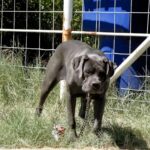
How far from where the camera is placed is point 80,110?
671 centimetres

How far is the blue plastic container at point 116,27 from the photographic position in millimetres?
7526

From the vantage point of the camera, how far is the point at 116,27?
25.0ft

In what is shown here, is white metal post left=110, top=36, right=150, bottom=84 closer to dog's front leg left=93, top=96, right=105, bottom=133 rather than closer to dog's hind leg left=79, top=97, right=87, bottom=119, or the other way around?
dog's hind leg left=79, top=97, right=87, bottom=119

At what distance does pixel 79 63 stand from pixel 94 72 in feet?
0.75

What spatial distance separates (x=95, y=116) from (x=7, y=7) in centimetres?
551

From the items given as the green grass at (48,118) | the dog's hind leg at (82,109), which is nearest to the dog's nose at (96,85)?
the green grass at (48,118)

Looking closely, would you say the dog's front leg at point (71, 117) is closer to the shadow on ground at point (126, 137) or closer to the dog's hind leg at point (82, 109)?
the shadow on ground at point (126, 137)

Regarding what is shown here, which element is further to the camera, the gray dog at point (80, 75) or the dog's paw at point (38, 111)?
the dog's paw at point (38, 111)

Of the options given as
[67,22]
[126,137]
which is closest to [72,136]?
[126,137]

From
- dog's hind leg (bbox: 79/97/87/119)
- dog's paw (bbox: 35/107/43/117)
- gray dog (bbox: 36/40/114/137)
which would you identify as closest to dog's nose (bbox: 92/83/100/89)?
gray dog (bbox: 36/40/114/137)

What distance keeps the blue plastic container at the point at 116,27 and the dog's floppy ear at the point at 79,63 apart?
73.4 inches

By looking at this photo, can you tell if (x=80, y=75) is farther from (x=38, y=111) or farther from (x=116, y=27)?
(x=116, y=27)

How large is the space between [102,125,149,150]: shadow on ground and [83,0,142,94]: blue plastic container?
4.13 ft

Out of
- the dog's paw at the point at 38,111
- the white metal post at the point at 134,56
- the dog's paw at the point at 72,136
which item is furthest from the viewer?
the white metal post at the point at 134,56
